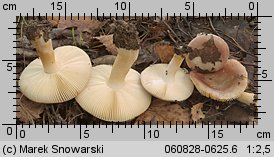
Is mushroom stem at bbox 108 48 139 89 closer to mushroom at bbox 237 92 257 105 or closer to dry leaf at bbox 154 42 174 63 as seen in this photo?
dry leaf at bbox 154 42 174 63

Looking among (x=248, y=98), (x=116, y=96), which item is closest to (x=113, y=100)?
(x=116, y=96)

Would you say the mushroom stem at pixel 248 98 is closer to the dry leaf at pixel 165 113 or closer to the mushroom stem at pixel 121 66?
the dry leaf at pixel 165 113

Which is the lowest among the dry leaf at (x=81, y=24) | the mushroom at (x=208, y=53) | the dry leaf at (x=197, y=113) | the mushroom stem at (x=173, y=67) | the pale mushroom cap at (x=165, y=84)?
the dry leaf at (x=197, y=113)

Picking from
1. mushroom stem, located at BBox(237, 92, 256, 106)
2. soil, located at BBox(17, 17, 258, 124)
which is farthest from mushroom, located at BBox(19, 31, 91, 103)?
mushroom stem, located at BBox(237, 92, 256, 106)

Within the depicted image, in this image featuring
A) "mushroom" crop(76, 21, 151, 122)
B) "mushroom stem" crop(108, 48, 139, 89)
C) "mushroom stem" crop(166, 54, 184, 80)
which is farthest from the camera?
"mushroom stem" crop(166, 54, 184, 80)

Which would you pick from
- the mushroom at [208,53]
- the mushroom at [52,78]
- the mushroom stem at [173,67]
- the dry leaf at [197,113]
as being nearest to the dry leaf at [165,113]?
the dry leaf at [197,113]

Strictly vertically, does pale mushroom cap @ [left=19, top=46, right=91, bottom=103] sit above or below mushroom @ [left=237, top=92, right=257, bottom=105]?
above
